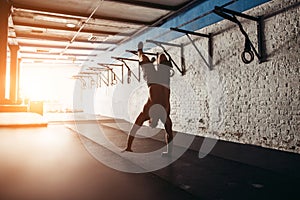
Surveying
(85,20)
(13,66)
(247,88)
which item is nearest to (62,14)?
(85,20)

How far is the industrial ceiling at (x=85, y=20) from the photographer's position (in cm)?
534

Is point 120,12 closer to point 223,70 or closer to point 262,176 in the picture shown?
point 223,70

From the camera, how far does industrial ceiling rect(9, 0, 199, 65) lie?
17.5ft

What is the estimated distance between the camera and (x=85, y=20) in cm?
640

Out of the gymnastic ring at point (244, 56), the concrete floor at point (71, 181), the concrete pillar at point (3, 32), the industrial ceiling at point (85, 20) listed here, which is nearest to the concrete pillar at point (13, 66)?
the industrial ceiling at point (85, 20)

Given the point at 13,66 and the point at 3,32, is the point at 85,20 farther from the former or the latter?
the point at 13,66

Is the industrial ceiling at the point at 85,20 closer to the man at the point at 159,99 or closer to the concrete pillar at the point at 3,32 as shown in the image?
the concrete pillar at the point at 3,32

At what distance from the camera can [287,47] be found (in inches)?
111

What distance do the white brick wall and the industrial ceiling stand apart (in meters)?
1.44

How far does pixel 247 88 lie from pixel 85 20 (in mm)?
4776

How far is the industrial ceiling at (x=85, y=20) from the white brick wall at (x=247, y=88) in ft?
4.72

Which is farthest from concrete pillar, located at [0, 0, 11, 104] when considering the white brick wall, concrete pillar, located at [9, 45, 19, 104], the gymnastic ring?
the gymnastic ring

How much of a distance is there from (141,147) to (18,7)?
14.4 ft

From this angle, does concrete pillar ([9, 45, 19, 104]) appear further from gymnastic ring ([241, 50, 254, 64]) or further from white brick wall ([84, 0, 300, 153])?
gymnastic ring ([241, 50, 254, 64])
